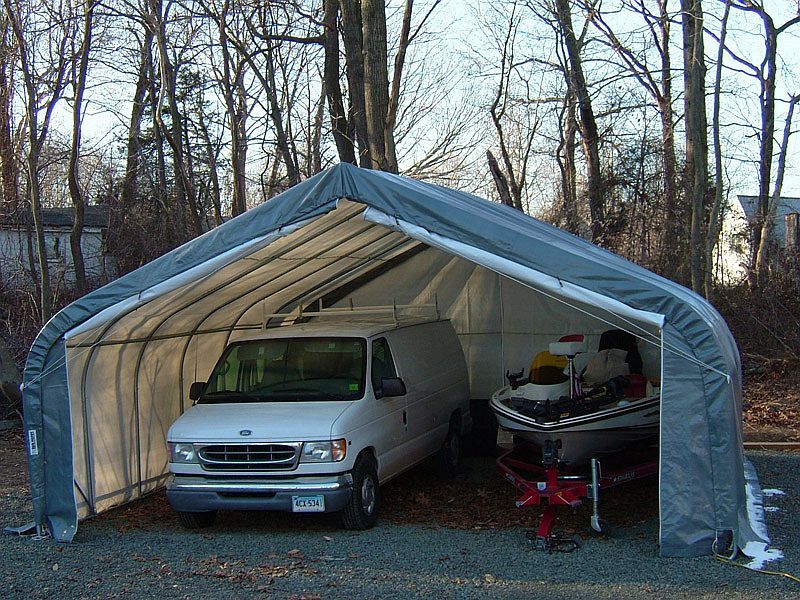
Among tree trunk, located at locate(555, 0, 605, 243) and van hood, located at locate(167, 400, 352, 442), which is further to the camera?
tree trunk, located at locate(555, 0, 605, 243)

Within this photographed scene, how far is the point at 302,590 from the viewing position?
7016mm

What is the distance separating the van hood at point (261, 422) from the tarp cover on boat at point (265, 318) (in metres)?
1.18

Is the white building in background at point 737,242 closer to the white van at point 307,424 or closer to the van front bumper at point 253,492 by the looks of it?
the white van at point 307,424

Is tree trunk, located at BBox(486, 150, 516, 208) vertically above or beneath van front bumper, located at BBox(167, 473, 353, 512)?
above

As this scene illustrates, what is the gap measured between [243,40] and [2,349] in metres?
10.8

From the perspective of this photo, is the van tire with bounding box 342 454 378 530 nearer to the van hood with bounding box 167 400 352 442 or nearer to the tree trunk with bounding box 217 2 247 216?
the van hood with bounding box 167 400 352 442

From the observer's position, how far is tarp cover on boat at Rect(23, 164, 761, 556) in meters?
7.59

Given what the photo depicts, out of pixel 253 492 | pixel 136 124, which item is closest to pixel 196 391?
pixel 253 492

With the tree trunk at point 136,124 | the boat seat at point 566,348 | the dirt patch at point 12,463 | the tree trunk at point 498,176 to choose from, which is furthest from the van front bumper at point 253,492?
the tree trunk at point 498,176

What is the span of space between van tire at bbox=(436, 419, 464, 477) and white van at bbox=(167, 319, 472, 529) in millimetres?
343

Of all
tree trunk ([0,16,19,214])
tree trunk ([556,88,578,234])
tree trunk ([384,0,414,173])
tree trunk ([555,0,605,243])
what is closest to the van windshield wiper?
tree trunk ([384,0,414,173])

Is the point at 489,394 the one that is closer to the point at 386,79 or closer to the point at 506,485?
the point at 506,485

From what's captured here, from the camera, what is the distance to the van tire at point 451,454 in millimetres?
11750

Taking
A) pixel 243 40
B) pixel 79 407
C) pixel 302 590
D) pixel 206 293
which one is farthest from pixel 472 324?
pixel 243 40
